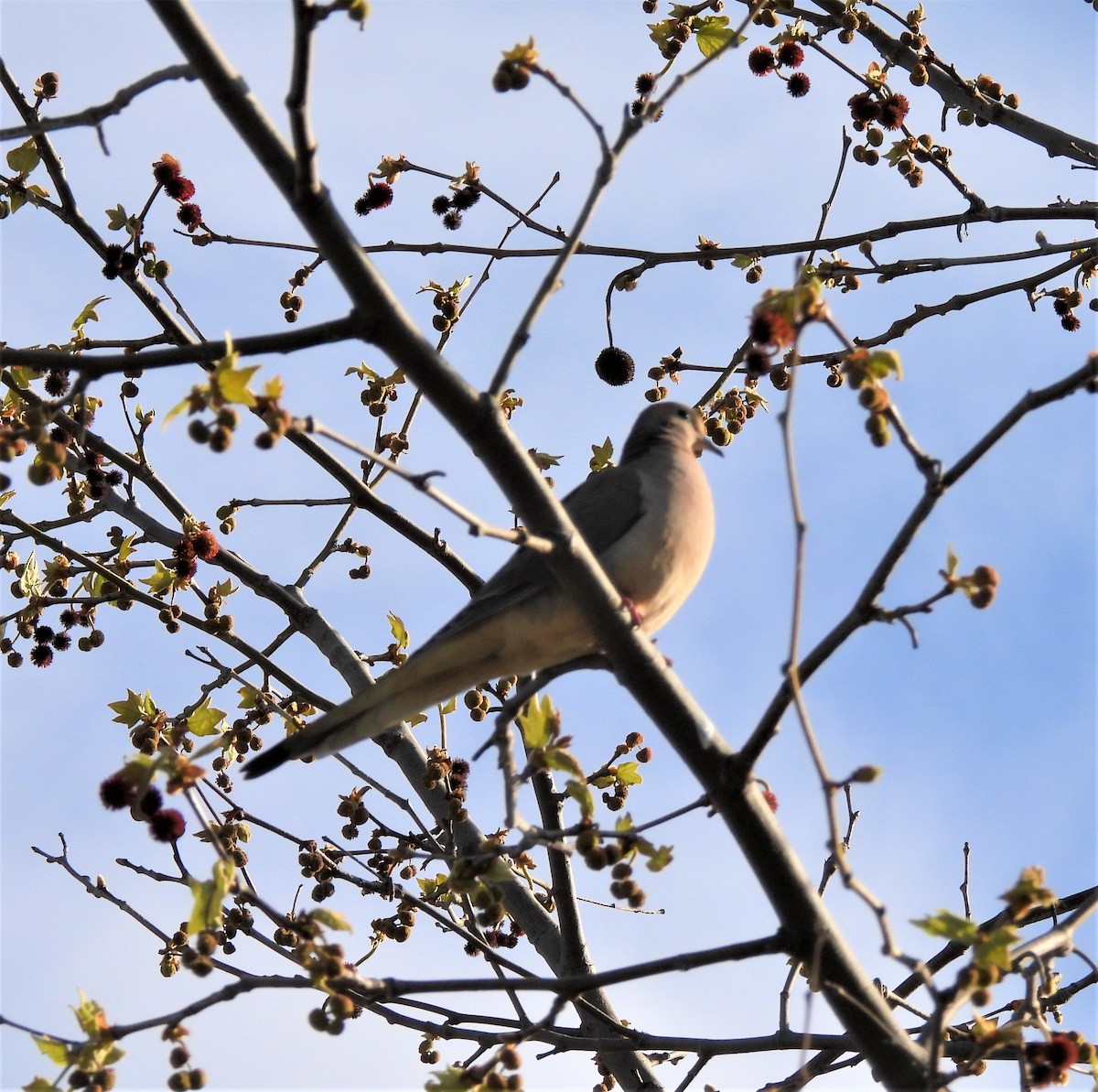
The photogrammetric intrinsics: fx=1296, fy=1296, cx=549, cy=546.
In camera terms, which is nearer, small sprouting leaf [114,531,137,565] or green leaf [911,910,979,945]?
green leaf [911,910,979,945]

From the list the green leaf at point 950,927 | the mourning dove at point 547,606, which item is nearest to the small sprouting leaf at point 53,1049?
the mourning dove at point 547,606

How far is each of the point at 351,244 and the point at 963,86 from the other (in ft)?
11.1

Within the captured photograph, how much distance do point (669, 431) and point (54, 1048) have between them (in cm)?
333

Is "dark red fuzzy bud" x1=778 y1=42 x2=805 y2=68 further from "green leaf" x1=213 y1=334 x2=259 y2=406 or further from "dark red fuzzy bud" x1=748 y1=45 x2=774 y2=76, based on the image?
"green leaf" x1=213 y1=334 x2=259 y2=406

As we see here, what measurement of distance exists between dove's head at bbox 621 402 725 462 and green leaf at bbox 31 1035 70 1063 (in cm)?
312

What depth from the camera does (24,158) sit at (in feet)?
13.4

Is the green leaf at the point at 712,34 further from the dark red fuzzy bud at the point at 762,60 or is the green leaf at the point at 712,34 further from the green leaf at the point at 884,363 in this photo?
the green leaf at the point at 884,363

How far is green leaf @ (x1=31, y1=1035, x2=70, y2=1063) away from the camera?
9.09 feet

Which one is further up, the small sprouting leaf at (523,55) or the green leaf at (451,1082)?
the small sprouting leaf at (523,55)

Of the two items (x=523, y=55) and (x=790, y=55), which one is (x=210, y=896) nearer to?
(x=523, y=55)

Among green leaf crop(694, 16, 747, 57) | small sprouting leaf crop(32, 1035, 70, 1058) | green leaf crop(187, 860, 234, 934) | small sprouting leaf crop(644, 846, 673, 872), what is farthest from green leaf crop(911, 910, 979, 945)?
green leaf crop(694, 16, 747, 57)

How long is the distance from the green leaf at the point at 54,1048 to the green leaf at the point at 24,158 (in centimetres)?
264

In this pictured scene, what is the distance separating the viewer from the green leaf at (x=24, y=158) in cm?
408

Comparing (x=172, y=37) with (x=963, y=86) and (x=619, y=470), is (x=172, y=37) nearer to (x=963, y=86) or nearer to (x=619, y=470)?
(x=619, y=470)
